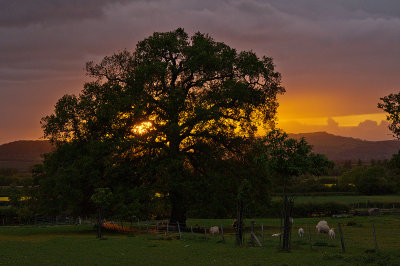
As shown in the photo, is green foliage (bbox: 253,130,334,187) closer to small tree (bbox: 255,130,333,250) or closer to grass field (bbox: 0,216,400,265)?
small tree (bbox: 255,130,333,250)

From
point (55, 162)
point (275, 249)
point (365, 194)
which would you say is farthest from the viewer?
point (365, 194)

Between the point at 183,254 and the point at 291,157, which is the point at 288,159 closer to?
the point at 291,157

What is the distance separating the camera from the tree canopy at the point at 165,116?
50666 millimetres

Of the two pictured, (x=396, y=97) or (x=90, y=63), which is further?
(x=90, y=63)

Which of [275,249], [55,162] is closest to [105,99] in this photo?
[55,162]

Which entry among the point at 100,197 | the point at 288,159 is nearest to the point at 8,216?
the point at 100,197

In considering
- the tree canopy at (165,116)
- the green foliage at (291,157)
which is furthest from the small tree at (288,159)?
the tree canopy at (165,116)

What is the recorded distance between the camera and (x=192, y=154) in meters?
54.6

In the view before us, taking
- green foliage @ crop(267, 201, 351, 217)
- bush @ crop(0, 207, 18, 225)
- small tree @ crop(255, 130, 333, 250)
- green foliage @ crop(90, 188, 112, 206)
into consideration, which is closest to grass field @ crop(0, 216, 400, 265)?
small tree @ crop(255, 130, 333, 250)

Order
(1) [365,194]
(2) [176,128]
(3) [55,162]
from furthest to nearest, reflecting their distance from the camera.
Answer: (1) [365,194]
(3) [55,162]
(2) [176,128]

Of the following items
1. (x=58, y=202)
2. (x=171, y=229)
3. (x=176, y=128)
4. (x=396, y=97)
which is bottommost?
(x=171, y=229)

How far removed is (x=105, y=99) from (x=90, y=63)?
575cm

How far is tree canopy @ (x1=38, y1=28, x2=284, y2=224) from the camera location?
5067cm

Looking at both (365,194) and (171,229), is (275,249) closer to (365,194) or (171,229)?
(171,229)
